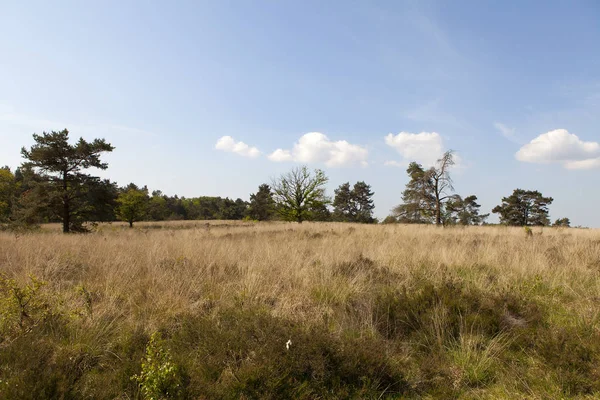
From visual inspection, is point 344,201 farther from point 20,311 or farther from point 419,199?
point 20,311

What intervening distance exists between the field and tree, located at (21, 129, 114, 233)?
17713mm

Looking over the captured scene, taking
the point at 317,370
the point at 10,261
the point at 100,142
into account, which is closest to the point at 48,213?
the point at 100,142

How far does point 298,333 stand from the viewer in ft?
10.1

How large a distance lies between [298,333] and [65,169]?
23820mm

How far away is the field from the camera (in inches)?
100

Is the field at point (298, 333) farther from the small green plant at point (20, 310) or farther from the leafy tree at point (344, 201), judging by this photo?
the leafy tree at point (344, 201)

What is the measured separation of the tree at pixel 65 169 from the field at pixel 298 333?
58.1 ft

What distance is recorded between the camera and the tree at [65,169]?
1945cm

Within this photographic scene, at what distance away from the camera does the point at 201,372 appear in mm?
2689

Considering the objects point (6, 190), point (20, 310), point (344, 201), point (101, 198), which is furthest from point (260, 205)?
A: point (20, 310)

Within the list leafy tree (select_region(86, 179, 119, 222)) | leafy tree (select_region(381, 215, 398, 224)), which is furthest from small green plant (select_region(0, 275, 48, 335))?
leafy tree (select_region(381, 215, 398, 224))

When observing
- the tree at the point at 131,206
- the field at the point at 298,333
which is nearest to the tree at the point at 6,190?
the tree at the point at 131,206

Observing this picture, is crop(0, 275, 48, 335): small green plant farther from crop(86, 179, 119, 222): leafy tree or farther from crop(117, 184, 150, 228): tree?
crop(117, 184, 150, 228): tree

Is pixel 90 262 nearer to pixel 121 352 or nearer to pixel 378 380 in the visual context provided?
pixel 121 352
